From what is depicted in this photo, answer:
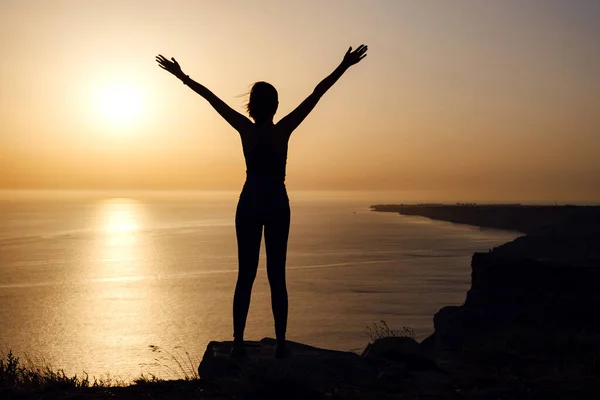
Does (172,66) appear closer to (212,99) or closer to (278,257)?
(212,99)

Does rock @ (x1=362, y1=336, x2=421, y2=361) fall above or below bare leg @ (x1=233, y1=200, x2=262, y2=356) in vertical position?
below

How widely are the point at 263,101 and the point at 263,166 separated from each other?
707 millimetres

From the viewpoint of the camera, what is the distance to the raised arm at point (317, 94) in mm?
6000

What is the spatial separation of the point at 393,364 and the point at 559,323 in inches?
419

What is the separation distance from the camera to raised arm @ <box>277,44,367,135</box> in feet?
19.7

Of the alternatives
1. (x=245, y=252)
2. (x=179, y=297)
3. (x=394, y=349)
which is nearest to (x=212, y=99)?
(x=245, y=252)

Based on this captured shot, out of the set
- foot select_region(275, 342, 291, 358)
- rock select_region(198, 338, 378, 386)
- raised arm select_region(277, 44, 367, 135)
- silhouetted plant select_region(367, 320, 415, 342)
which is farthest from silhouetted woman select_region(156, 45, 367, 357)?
silhouetted plant select_region(367, 320, 415, 342)

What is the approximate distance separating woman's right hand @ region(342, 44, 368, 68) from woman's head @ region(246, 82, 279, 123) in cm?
82

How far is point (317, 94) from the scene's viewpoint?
6.00 m

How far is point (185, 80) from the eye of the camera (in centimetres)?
623

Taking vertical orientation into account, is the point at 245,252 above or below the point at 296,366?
above

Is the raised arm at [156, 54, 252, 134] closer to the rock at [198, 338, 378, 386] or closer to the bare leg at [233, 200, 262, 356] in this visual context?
the bare leg at [233, 200, 262, 356]

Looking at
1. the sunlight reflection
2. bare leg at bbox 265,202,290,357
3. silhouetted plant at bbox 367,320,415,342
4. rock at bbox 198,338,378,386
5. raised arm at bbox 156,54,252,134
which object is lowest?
the sunlight reflection

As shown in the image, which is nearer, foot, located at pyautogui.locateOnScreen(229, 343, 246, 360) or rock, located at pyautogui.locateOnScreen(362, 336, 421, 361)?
foot, located at pyautogui.locateOnScreen(229, 343, 246, 360)
